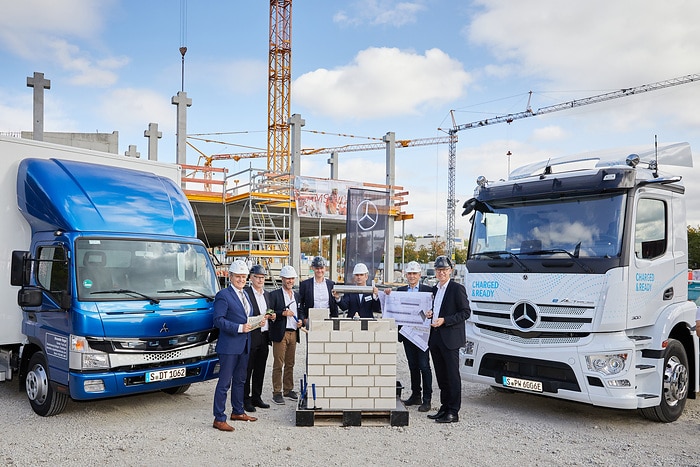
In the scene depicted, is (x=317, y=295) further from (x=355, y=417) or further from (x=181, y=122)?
(x=181, y=122)

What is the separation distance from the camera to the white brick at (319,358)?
6.35 m

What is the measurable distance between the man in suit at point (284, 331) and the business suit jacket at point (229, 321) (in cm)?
101

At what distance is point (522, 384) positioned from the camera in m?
6.59

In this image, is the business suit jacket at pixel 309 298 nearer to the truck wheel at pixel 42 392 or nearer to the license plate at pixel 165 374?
the license plate at pixel 165 374

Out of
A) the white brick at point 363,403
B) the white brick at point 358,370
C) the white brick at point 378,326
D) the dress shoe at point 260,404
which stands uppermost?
the white brick at point 378,326

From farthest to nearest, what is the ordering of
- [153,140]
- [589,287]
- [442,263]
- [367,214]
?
1. [153,140]
2. [367,214]
3. [442,263]
4. [589,287]

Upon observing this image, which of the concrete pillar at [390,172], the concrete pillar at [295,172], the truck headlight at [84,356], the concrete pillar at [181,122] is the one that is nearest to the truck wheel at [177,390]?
the truck headlight at [84,356]

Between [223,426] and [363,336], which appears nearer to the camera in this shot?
[223,426]

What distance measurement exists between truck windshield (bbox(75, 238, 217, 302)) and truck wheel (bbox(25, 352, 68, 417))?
3.78ft

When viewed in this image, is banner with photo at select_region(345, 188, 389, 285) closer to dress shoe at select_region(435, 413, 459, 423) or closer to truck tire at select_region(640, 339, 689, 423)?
dress shoe at select_region(435, 413, 459, 423)

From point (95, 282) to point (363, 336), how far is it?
3172mm

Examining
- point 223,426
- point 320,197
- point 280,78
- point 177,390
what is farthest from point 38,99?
point 280,78

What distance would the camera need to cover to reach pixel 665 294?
6676 millimetres

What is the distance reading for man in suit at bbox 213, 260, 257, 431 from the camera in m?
6.24
